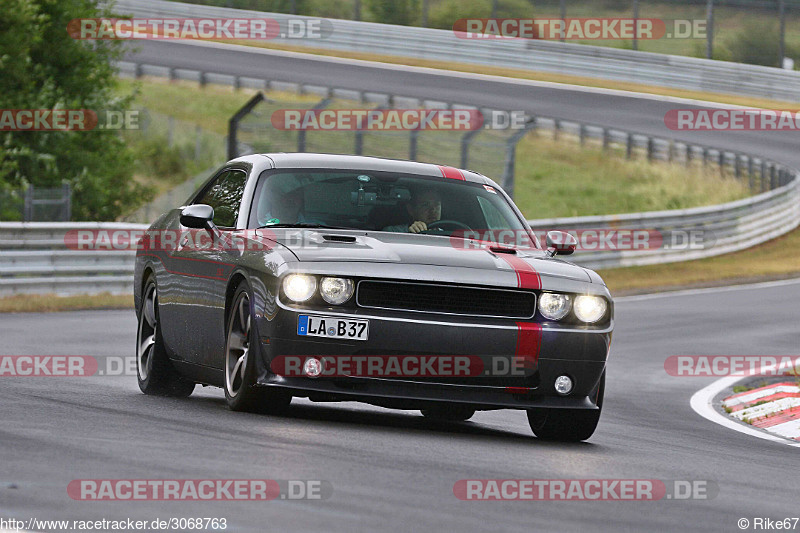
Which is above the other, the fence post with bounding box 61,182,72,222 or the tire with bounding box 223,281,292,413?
the tire with bounding box 223,281,292,413

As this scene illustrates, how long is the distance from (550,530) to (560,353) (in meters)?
2.74

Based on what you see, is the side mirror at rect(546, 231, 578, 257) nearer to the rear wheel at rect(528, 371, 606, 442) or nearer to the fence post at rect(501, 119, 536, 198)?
the rear wheel at rect(528, 371, 606, 442)

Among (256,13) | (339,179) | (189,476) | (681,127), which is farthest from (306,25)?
(189,476)

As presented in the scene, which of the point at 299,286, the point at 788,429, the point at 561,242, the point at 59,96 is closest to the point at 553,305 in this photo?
the point at 561,242

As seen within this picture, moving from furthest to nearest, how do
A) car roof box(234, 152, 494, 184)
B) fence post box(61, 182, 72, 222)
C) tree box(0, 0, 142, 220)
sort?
tree box(0, 0, 142, 220) < fence post box(61, 182, 72, 222) < car roof box(234, 152, 494, 184)

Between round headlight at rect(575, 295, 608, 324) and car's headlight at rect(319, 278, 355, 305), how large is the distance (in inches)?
49.1

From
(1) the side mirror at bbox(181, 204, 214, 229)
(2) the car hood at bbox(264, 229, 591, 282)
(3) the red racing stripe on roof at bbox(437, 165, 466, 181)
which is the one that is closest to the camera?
(2) the car hood at bbox(264, 229, 591, 282)

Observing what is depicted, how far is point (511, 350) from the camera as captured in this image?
7.85m

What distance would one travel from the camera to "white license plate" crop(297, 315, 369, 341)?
7672 mm

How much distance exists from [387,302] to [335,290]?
0.89 ft

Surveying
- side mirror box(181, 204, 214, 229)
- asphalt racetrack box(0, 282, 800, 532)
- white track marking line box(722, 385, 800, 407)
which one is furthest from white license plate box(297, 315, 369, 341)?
white track marking line box(722, 385, 800, 407)

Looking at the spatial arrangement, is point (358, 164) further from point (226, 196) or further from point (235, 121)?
point (235, 121)

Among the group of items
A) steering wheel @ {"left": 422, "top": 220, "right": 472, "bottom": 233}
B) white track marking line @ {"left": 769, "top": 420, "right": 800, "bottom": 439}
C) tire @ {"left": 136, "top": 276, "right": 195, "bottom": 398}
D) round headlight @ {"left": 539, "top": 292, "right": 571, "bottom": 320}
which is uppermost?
steering wheel @ {"left": 422, "top": 220, "right": 472, "bottom": 233}

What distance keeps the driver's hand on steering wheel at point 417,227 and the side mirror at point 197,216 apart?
116cm
